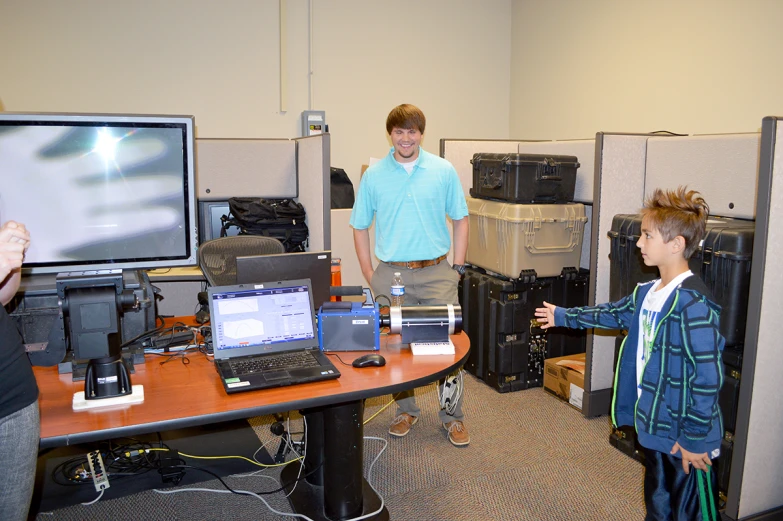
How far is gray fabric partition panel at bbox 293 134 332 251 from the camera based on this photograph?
321cm

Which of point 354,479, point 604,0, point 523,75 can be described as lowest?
point 354,479

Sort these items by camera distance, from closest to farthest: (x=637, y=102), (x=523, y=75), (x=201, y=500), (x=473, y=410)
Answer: (x=201, y=500) → (x=473, y=410) → (x=637, y=102) → (x=523, y=75)

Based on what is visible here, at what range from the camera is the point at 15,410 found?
130cm

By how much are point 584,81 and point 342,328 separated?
3.85 meters

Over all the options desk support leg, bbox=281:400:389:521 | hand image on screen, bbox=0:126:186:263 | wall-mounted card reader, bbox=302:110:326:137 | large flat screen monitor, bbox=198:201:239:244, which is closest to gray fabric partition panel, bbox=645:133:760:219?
desk support leg, bbox=281:400:389:521

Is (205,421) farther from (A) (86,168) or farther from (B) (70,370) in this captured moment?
(A) (86,168)

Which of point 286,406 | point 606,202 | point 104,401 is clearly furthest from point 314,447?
point 606,202

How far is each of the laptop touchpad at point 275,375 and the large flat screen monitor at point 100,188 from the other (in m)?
0.41

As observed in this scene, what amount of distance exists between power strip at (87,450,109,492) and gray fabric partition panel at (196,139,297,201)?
1647mm

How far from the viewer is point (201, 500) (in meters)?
2.45

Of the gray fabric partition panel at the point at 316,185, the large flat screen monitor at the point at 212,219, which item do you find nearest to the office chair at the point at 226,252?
the gray fabric partition panel at the point at 316,185

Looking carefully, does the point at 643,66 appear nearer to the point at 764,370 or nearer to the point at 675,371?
the point at 764,370

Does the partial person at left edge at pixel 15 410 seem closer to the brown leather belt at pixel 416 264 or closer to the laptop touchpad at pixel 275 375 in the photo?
the laptop touchpad at pixel 275 375

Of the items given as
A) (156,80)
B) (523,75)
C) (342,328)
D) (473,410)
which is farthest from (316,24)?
(342,328)
